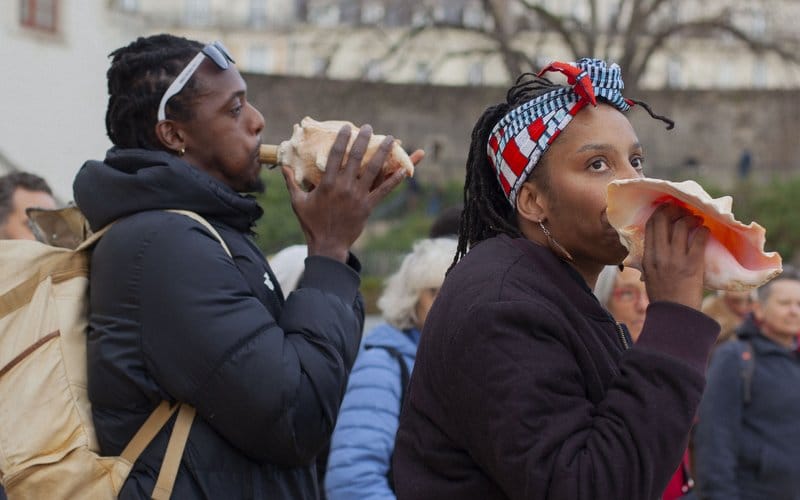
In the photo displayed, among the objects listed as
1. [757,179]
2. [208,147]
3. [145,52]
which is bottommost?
[757,179]

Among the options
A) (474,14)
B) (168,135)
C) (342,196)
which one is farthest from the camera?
(474,14)

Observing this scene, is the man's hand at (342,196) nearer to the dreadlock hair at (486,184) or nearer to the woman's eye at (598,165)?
the dreadlock hair at (486,184)

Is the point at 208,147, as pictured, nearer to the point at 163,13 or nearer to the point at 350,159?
the point at 350,159

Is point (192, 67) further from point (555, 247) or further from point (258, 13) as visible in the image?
point (258, 13)

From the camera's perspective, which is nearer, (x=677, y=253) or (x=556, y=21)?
(x=677, y=253)

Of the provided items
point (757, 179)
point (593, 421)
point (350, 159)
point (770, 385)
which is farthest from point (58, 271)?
point (757, 179)

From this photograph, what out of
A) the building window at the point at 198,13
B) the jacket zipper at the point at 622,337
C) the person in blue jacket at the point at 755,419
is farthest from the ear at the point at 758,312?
the building window at the point at 198,13

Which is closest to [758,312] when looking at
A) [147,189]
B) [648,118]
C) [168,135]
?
[168,135]

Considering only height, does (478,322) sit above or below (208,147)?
below

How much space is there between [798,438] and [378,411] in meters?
2.71

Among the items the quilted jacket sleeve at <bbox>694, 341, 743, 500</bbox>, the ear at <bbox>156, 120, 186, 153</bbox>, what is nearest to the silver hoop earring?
the ear at <bbox>156, 120, 186, 153</bbox>

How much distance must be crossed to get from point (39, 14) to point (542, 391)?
1553 centimetres

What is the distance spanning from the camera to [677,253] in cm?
220

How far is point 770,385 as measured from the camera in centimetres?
573
